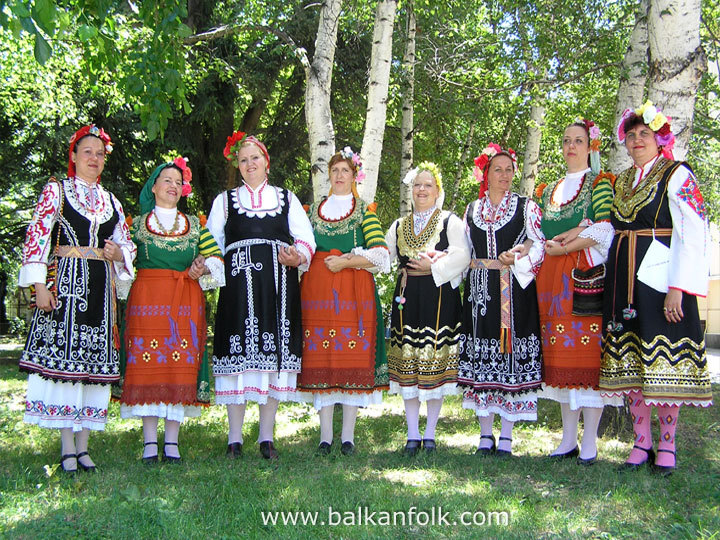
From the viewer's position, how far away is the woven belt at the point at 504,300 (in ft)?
14.6

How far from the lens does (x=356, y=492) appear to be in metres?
3.49

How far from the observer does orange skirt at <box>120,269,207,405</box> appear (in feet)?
13.9

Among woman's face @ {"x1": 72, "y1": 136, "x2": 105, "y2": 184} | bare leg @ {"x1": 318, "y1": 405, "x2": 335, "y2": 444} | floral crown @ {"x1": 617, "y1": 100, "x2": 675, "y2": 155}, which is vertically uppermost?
floral crown @ {"x1": 617, "y1": 100, "x2": 675, "y2": 155}

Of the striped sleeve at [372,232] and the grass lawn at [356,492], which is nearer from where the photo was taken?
the grass lawn at [356,492]

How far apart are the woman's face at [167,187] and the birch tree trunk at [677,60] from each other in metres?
3.35

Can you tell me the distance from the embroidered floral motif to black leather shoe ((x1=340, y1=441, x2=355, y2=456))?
263 cm

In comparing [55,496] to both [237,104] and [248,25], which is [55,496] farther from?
[237,104]

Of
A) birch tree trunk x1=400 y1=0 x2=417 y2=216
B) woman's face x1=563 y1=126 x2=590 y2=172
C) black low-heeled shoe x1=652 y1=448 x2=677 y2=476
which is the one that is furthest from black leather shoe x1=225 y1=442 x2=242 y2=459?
birch tree trunk x1=400 y1=0 x2=417 y2=216

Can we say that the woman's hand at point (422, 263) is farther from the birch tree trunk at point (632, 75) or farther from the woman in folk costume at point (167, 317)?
the birch tree trunk at point (632, 75)

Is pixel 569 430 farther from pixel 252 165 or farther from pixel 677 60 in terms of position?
pixel 252 165

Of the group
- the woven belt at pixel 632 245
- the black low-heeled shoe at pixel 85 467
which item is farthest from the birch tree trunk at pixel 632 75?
the black low-heeled shoe at pixel 85 467

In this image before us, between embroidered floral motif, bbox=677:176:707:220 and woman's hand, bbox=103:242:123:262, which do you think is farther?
woman's hand, bbox=103:242:123:262

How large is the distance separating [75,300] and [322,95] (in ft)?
10.0

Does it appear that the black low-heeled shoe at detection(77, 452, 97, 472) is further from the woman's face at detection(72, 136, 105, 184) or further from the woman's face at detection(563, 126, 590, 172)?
the woman's face at detection(563, 126, 590, 172)
